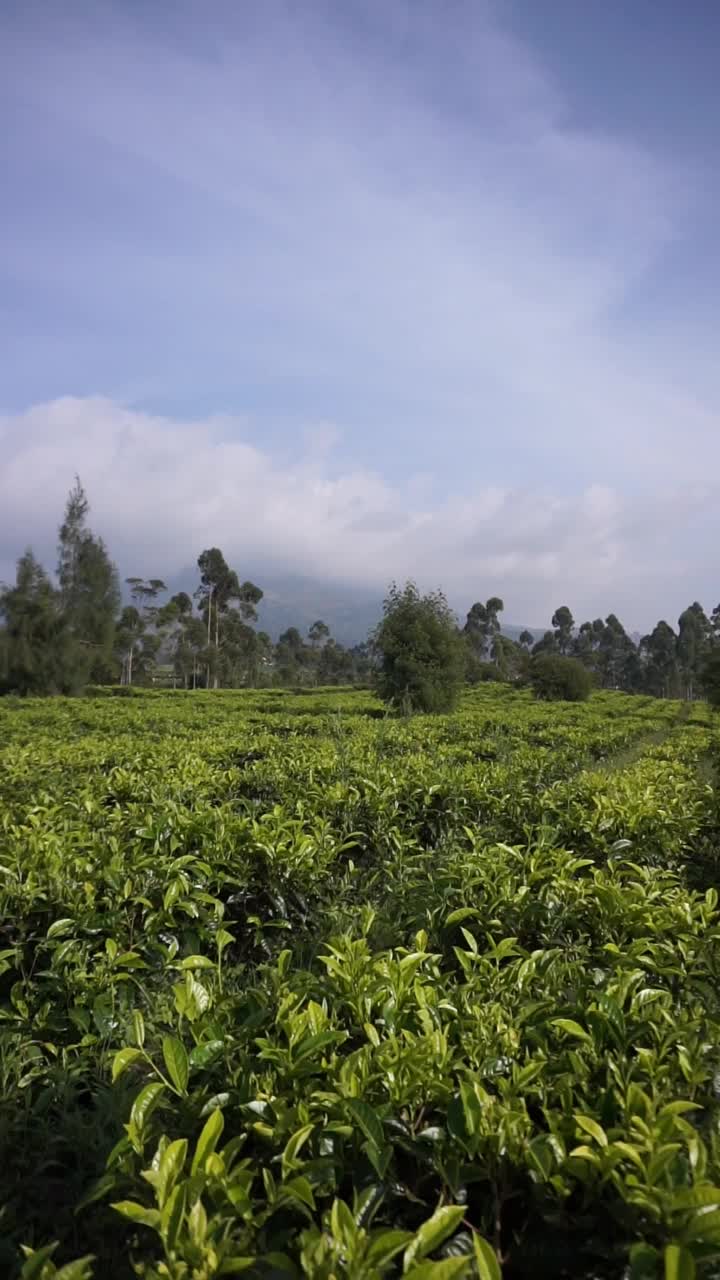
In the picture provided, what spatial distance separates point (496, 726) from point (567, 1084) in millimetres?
10246

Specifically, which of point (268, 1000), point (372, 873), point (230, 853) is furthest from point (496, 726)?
point (268, 1000)

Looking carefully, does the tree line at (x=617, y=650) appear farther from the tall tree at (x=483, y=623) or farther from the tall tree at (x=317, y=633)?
the tall tree at (x=317, y=633)

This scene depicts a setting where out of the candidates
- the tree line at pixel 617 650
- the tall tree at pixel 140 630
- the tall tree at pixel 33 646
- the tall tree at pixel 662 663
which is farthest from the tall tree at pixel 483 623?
the tall tree at pixel 33 646

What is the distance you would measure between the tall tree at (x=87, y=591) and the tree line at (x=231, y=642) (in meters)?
0.07

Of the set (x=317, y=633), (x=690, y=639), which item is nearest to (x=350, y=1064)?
(x=690, y=639)

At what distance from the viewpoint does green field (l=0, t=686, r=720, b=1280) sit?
4.19 feet

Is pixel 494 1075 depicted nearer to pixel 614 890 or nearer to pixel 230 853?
pixel 614 890

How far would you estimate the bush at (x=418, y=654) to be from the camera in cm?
1886

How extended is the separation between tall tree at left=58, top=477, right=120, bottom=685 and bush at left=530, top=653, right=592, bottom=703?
2433 centimetres

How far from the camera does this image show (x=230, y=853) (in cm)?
330

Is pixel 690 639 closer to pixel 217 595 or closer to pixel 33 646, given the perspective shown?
pixel 217 595

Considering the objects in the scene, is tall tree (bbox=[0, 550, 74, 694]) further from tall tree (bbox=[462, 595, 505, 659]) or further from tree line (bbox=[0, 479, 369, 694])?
tall tree (bbox=[462, 595, 505, 659])

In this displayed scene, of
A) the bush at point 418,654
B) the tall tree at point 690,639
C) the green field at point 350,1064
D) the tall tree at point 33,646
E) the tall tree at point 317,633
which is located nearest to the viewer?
the green field at point 350,1064

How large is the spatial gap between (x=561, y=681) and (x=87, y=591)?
92.4ft
